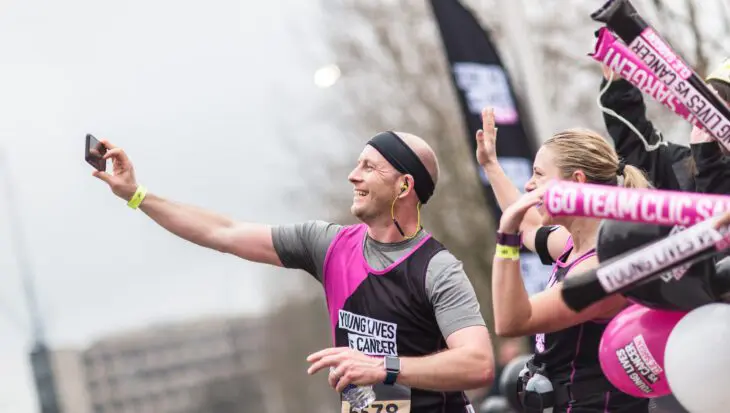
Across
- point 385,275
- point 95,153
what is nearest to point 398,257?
point 385,275

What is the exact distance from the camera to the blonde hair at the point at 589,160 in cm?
407

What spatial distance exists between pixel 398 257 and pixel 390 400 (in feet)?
1.79

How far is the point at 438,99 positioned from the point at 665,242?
19.4 meters

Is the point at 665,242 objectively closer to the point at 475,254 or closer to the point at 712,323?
the point at 712,323

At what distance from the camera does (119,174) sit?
4523mm

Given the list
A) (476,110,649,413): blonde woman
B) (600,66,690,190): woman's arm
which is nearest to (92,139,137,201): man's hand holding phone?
(476,110,649,413): blonde woman

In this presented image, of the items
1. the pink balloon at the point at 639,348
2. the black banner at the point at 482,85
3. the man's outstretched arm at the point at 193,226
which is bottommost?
the pink balloon at the point at 639,348

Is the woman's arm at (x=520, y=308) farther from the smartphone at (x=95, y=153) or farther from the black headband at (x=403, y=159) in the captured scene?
the smartphone at (x=95, y=153)

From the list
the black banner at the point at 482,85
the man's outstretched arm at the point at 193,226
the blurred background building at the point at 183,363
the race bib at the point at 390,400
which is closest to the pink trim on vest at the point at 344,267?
the man's outstretched arm at the point at 193,226

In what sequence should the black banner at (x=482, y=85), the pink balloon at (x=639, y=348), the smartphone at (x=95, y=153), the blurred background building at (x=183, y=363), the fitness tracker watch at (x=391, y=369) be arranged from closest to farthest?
the pink balloon at (x=639, y=348), the fitness tracker watch at (x=391, y=369), the smartphone at (x=95, y=153), the black banner at (x=482, y=85), the blurred background building at (x=183, y=363)

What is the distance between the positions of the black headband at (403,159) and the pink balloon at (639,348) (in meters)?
1.23

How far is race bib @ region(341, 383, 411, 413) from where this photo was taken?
4027 millimetres

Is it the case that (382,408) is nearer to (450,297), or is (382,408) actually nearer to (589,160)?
(450,297)

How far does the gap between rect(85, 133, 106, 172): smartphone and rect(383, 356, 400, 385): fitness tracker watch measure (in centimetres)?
145
